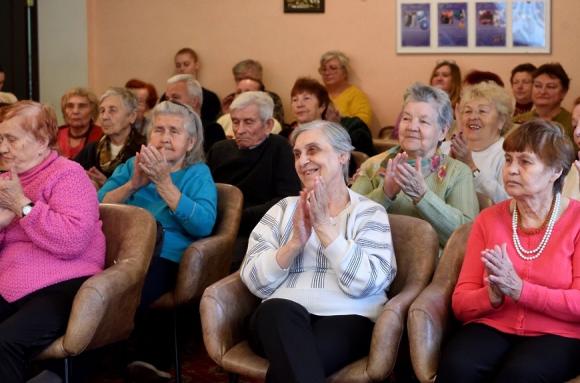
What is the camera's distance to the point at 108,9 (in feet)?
24.9

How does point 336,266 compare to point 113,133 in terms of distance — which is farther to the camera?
point 113,133

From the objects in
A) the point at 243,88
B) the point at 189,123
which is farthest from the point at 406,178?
the point at 243,88

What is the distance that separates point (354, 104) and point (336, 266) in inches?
160

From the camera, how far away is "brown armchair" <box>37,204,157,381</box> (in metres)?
3.04

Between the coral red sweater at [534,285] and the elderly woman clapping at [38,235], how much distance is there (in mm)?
1271

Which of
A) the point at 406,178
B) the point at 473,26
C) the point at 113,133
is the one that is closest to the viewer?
the point at 406,178

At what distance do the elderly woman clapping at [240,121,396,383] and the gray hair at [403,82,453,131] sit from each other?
52cm

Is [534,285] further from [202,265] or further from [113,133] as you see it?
[113,133]

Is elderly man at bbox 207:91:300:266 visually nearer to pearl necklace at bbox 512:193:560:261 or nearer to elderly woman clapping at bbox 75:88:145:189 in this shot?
elderly woman clapping at bbox 75:88:145:189

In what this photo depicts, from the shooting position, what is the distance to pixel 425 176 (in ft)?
11.8

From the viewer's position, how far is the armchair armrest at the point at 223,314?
2982 mm

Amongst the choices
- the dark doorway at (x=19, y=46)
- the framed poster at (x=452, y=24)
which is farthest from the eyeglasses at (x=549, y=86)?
the dark doorway at (x=19, y=46)

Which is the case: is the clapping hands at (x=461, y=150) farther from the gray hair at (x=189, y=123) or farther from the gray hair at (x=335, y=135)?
the gray hair at (x=189, y=123)

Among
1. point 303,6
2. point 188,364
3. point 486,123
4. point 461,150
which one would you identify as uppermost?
point 303,6
